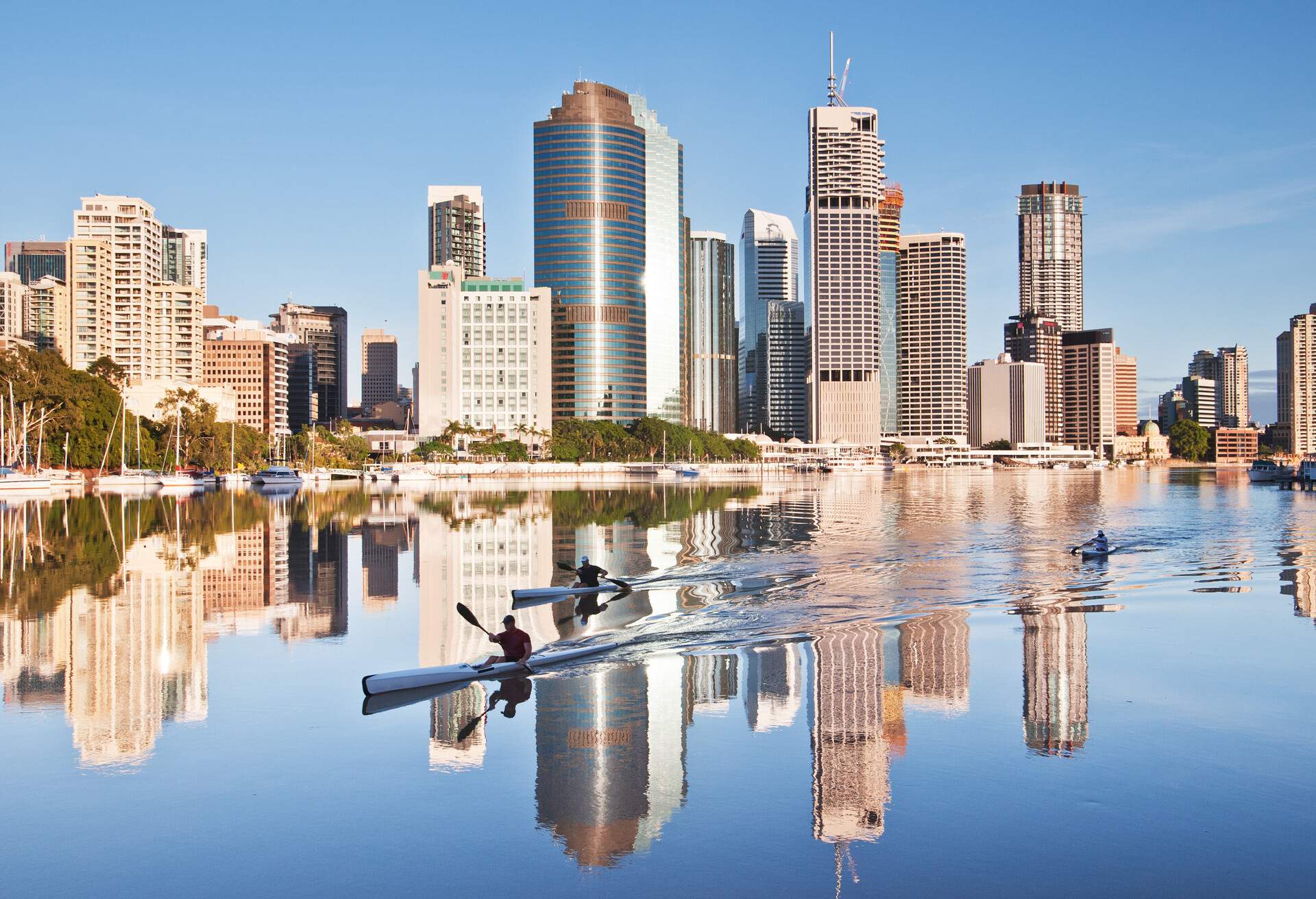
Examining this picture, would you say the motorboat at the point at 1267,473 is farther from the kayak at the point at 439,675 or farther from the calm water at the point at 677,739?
the kayak at the point at 439,675

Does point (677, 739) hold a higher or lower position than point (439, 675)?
lower

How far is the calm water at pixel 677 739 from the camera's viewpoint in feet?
42.5

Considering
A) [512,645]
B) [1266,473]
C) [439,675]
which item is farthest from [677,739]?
[1266,473]

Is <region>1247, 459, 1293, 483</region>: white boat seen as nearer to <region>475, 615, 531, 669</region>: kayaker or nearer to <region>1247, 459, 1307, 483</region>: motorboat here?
<region>1247, 459, 1307, 483</region>: motorboat

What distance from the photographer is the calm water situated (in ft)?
42.5

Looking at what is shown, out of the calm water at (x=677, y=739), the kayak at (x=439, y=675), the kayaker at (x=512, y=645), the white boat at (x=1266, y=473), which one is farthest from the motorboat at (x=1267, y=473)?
the kayak at (x=439, y=675)

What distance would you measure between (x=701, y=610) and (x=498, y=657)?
1026 centimetres

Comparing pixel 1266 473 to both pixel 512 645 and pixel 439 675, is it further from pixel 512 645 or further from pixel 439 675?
pixel 439 675

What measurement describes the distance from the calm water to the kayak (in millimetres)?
390

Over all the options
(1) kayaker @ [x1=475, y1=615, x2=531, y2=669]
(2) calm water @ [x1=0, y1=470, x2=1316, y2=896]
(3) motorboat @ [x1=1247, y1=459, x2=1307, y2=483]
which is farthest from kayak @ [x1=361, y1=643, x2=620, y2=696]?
(3) motorboat @ [x1=1247, y1=459, x2=1307, y2=483]

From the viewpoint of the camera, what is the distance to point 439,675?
21672mm

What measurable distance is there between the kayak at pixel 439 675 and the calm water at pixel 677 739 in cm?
39

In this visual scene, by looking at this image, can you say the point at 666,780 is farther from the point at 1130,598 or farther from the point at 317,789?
the point at 1130,598

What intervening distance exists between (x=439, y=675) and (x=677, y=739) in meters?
6.13
